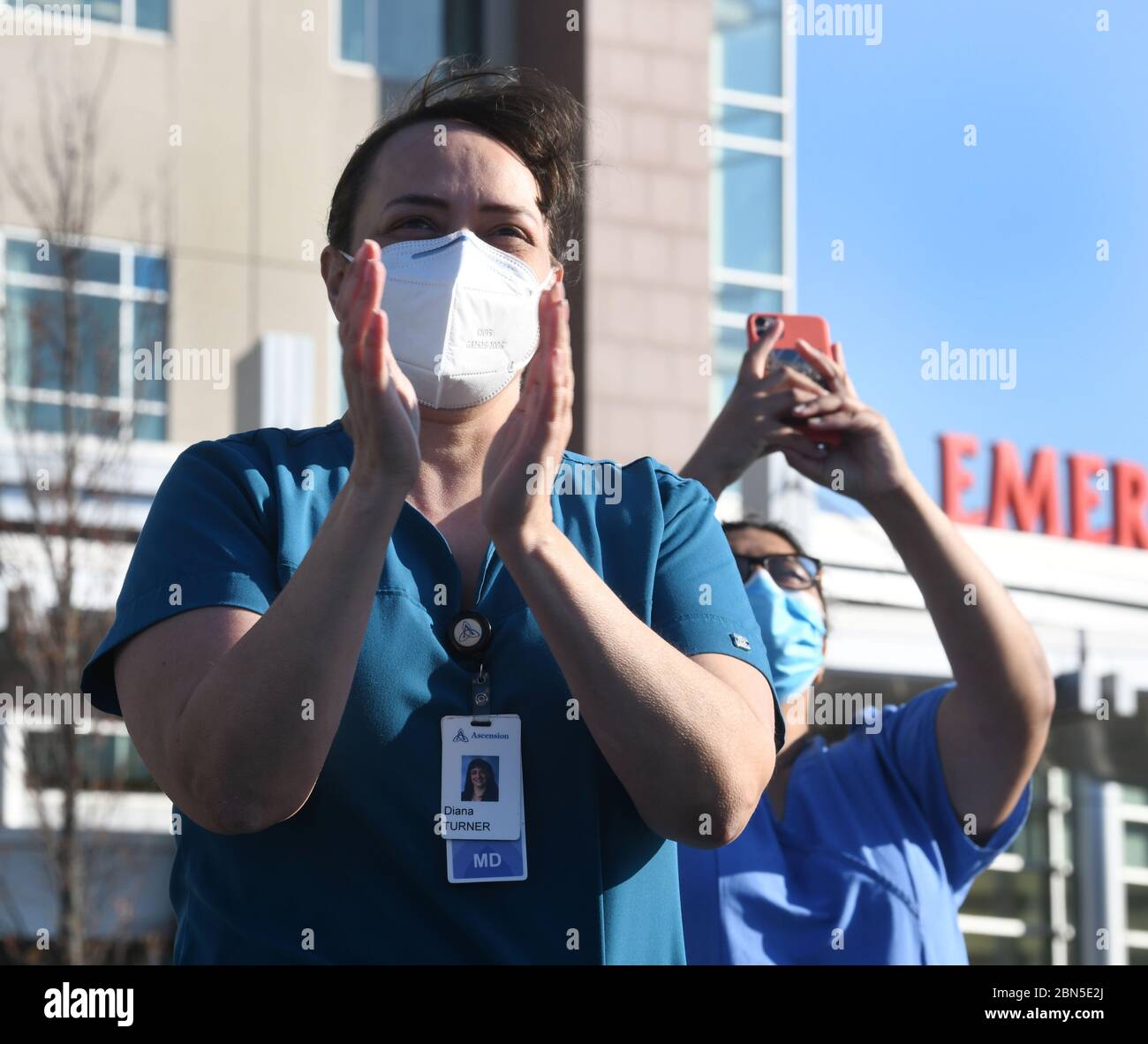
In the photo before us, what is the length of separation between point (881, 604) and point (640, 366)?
2.78 metres

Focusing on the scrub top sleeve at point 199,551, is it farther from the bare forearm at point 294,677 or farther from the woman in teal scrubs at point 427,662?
the bare forearm at point 294,677

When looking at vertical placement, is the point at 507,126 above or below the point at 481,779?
above

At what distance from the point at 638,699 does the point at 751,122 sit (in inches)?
532

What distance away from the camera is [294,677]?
184cm

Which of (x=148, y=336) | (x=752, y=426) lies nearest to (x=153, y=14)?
(x=148, y=336)

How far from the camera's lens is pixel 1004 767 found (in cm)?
341

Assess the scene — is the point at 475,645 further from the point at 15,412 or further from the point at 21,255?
the point at 21,255

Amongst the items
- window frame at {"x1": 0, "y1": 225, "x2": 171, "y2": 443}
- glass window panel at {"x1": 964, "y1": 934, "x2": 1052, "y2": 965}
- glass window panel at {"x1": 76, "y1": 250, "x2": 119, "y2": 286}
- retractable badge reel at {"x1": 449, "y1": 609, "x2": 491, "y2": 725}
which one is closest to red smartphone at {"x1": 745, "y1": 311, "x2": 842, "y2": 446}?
retractable badge reel at {"x1": 449, "y1": 609, "x2": 491, "y2": 725}

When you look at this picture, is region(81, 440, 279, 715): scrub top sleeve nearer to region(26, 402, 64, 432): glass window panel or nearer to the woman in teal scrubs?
the woman in teal scrubs

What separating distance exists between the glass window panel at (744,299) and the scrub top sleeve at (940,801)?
36.3ft

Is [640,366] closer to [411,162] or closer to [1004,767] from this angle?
[1004,767]

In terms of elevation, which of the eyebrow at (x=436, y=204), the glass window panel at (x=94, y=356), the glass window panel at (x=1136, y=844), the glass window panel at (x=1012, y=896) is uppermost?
the glass window panel at (x=94, y=356)

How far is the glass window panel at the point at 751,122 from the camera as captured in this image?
14.8 metres

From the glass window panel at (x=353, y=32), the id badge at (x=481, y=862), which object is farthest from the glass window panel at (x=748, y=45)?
the id badge at (x=481, y=862)
